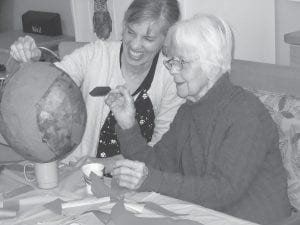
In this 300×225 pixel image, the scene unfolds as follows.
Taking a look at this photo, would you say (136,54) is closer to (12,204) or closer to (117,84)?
(117,84)

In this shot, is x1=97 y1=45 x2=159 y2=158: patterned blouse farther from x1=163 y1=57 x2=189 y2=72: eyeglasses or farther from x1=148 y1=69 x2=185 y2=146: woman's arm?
x1=163 y1=57 x2=189 y2=72: eyeglasses

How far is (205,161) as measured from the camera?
1.87m

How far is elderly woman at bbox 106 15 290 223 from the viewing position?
170 cm

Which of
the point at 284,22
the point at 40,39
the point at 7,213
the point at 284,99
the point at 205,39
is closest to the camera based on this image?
the point at 7,213

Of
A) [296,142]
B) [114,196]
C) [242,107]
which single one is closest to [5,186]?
[114,196]

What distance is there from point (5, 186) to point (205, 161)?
631 mm

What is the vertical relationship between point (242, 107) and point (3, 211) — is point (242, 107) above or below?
above

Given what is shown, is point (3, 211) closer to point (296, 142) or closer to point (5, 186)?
point (5, 186)

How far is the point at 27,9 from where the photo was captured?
17.6 feet

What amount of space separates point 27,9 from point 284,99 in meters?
3.71

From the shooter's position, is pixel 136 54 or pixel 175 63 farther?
pixel 136 54

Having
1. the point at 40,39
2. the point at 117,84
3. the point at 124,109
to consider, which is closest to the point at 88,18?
the point at 40,39

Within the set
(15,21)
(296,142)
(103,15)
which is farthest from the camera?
(15,21)

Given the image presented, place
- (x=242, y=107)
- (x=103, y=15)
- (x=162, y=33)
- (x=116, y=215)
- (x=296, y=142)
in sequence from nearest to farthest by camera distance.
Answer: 1. (x=116, y=215)
2. (x=242, y=107)
3. (x=296, y=142)
4. (x=162, y=33)
5. (x=103, y=15)
